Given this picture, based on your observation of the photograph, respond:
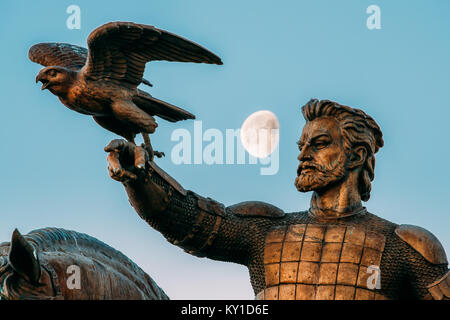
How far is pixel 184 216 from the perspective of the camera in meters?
12.3

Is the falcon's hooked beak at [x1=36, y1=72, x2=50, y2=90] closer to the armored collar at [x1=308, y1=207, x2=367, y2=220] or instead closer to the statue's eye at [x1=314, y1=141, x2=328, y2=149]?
the statue's eye at [x1=314, y1=141, x2=328, y2=149]

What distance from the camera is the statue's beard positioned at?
1221 cm

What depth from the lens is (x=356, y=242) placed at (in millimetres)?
12102

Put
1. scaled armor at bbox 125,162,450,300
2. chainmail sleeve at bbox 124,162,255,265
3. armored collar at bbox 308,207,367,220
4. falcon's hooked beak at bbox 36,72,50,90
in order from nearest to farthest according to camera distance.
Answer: scaled armor at bbox 125,162,450,300
chainmail sleeve at bbox 124,162,255,265
armored collar at bbox 308,207,367,220
falcon's hooked beak at bbox 36,72,50,90

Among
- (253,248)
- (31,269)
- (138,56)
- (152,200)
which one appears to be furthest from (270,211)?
(31,269)

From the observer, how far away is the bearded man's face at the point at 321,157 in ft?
40.1

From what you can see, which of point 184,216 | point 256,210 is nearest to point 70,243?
point 184,216

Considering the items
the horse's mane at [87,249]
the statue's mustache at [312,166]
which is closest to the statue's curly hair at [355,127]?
the statue's mustache at [312,166]

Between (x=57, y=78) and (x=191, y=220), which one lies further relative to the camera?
(x=57, y=78)

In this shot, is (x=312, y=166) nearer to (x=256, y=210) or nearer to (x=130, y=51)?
(x=256, y=210)

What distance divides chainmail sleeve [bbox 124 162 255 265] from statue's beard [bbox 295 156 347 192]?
2.50 ft

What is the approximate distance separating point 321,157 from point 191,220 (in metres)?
1.43

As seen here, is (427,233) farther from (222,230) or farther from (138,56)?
(138,56)

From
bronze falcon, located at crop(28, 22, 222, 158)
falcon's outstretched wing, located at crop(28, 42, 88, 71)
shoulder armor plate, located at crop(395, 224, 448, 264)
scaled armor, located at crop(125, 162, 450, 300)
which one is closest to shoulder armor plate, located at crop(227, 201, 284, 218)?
scaled armor, located at crop(125, 162, 450, 300)
